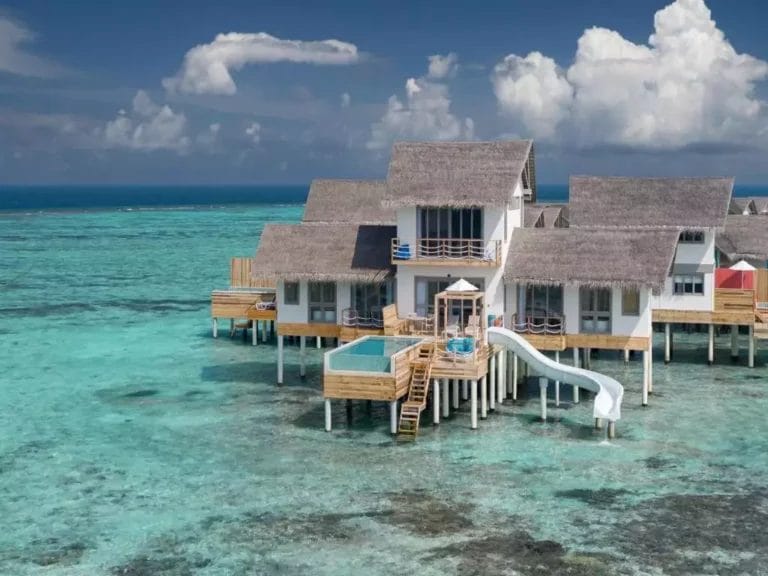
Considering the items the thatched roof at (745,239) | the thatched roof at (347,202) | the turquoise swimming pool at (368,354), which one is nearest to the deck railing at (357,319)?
the turquoise swimming pool at (368,354)

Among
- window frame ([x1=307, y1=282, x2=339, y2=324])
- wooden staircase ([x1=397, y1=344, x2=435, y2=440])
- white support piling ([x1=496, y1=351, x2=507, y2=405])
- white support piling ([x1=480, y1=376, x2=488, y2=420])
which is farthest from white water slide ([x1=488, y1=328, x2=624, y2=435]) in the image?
window frame ([x1=307, y1=282, x2=339, y2=324])

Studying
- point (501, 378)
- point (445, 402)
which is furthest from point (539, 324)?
point (445, 402)

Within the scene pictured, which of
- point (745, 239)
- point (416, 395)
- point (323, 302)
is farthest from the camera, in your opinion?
point (745, 239)

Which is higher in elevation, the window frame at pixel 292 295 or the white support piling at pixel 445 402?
the window frame at pixel 292 295

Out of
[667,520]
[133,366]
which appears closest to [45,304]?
[133,366]

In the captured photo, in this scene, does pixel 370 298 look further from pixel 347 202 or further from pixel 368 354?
pixel 347 202

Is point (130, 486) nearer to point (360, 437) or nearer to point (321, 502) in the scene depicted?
point (321, 502)

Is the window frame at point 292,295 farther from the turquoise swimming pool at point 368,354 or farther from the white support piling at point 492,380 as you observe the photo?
the white support piling at point 492,380
